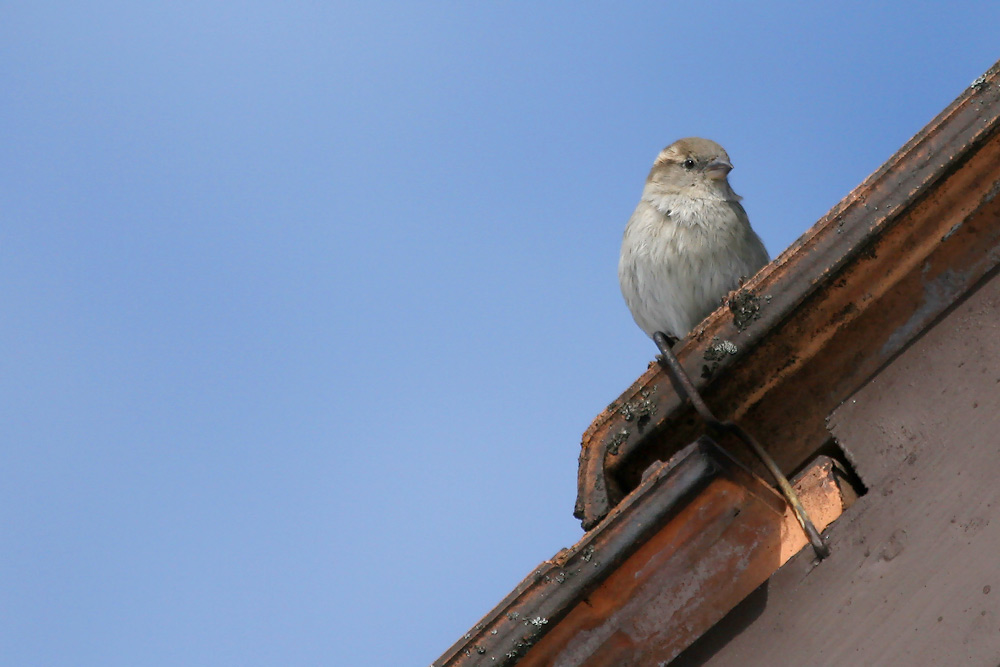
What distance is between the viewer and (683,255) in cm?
431

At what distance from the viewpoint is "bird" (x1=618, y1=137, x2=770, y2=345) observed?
427cm

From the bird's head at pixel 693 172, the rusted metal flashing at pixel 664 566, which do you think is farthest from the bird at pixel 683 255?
the rusted metal flashing at pixel 664 566

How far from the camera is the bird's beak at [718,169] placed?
5.00m

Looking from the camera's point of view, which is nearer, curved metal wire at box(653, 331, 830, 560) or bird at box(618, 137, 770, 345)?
curved metal wire at box(653, 331, 830, 560)

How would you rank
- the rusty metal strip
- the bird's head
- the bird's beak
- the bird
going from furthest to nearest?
the bird's beak < the bird's head < the bird < the rusty metal strip

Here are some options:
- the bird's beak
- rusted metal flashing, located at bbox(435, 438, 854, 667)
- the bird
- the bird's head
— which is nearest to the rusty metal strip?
rusted metal flashing, located at bbox(435, 438, 854, 667)

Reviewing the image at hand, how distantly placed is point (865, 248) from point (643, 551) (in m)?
0.78

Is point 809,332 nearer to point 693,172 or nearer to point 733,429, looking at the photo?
point 733,429

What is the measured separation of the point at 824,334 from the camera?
2.19 metres

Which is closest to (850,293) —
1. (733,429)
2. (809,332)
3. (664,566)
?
(809,332)

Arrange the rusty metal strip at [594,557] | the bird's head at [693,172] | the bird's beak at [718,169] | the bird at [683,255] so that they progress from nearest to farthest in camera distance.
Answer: the rusty metal strip at [594,557] < the bird at [683,255] < the bird's head at [693,172] < the bird's beak at [718,169]

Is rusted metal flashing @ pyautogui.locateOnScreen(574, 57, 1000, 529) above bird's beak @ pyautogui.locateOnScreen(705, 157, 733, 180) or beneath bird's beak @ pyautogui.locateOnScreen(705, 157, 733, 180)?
beneath

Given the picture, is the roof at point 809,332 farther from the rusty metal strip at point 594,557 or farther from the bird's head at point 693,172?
the bird's head at point 693,172

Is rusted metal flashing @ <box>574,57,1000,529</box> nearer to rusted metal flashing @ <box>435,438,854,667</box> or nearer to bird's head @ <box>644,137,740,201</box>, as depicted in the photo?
rusted metal flashing @ <box>435,438,854,667</box>
